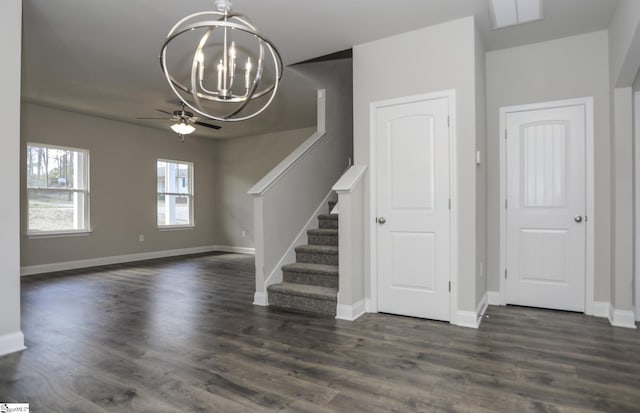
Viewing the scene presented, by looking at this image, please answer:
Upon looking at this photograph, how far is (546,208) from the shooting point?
3.73m

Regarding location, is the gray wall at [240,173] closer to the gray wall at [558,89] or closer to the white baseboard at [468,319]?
the gray wall at [558,89]

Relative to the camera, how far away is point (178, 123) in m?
5.16

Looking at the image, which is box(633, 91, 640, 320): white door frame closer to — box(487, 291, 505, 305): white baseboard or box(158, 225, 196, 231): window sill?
box(487, 291, 505, 305): white baseboard

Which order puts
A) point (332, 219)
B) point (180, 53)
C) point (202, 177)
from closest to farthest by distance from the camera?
point (180, 53) < point (332, 219) < point (202, 177)

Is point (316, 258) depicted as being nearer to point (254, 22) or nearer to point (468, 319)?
point (468, 319)

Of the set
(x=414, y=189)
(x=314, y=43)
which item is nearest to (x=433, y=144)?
(x=414, y=189)

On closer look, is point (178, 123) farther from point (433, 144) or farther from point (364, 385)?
point (364, 385)

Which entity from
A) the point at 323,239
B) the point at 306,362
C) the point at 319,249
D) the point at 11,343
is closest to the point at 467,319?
the point at 306,362

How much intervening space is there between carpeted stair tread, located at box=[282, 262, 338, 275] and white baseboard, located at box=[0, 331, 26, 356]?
2284 millimetres

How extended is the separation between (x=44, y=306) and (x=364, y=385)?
3572mm

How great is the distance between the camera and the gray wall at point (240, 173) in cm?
827

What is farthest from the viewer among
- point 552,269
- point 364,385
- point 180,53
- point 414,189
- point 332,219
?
point 332,219

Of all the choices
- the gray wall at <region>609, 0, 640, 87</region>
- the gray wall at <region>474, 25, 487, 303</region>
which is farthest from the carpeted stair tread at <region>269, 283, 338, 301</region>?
the gray wall at <region>609, 0, 640, 87</region>

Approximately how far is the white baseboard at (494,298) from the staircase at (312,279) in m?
1.60
